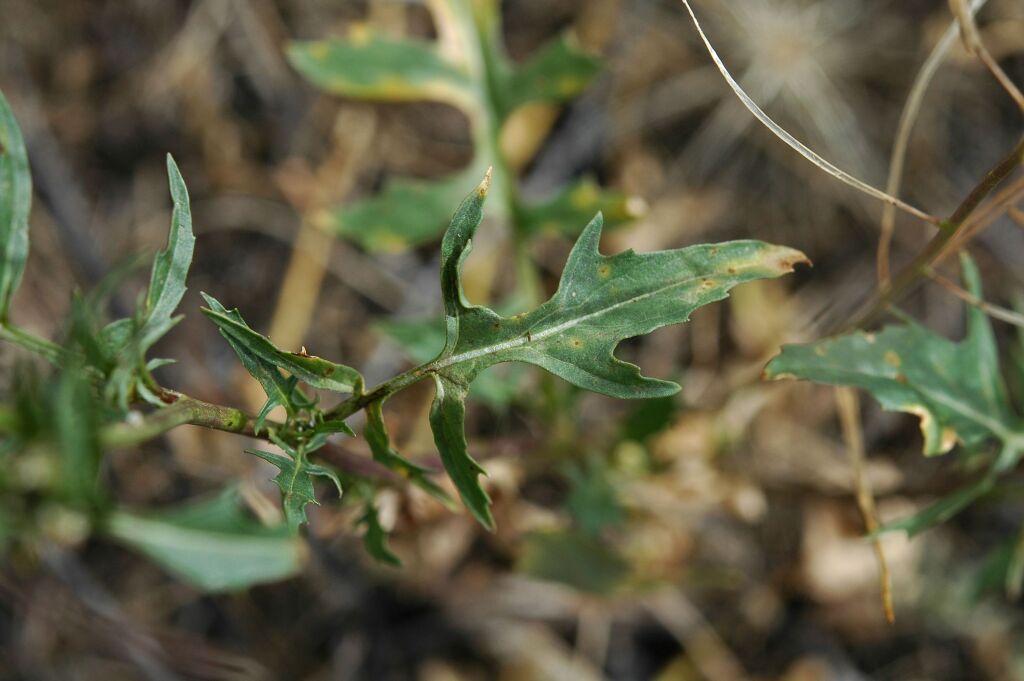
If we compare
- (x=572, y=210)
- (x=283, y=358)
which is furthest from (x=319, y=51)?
(x=283, y=358)

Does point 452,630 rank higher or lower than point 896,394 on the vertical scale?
lower

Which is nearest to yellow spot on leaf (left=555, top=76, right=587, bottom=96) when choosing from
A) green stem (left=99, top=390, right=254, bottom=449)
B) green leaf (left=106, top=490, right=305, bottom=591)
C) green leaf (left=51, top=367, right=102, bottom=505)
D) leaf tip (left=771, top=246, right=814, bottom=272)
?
leaf tip (left=771, top=246, right=814, bottom=272)

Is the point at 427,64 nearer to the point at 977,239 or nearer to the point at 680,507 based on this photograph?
the point at 680,507

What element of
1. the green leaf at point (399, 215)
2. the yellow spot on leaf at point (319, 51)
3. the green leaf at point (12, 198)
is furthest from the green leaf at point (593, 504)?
the green leaf at point (12, 198)

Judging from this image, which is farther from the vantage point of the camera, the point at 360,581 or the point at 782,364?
the point at 360,581

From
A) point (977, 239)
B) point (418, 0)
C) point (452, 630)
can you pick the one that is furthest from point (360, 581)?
point (977, 239)

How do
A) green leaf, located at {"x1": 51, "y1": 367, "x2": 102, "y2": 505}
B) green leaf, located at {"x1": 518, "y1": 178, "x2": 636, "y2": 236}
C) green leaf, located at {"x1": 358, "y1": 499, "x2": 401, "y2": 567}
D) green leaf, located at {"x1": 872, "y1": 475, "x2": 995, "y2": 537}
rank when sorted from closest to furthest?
green leaf, located at {"x1": 51, "y1": 367, "x2": 102, "y2": 505}, green leaf, located at {"x1": 358, "y1": 499, "x2": 401, "y2": 567}, green leaf, located at {"x1": 872, "y1": 475, "x2": 995, "y2": 537}, green leaf, located at {"x1": 518, "y1": 178, "x2": 636, "y2": 236}

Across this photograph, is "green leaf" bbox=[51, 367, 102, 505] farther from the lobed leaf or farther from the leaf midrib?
the lobed leaf
